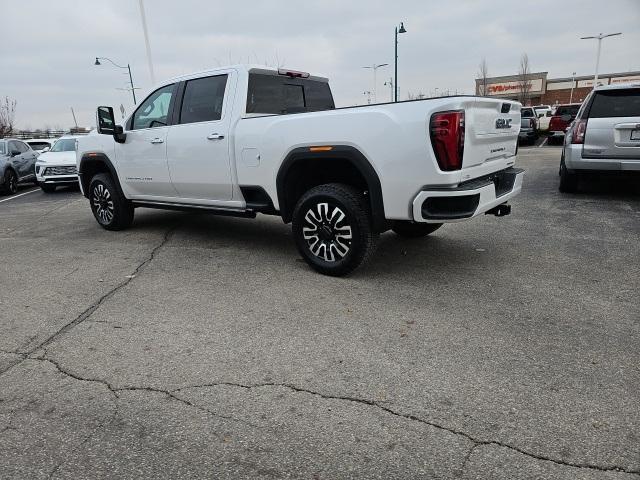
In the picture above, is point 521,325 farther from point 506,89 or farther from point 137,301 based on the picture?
point 506,89

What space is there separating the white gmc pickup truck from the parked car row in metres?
7.38

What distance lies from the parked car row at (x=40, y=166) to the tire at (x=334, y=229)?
9609 mm

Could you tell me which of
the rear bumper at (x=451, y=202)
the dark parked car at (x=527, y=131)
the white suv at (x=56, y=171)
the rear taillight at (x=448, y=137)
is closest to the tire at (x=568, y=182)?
the rear bumper at (x=451, y=202)

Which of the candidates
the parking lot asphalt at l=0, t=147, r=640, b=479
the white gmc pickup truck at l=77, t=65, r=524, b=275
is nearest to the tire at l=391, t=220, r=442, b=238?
the white gmc pickup truck at l=77, t=65, r=524, b=275

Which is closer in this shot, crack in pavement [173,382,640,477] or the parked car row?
crack in pavement [173,382,640,477]

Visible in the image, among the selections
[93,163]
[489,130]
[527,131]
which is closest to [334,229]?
[489,130]

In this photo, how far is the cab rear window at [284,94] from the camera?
5.23 m

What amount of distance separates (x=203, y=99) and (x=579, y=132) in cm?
610

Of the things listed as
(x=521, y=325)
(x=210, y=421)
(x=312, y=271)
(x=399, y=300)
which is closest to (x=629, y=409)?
(x=521, y=325)

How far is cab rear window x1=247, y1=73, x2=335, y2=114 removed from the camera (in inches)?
206

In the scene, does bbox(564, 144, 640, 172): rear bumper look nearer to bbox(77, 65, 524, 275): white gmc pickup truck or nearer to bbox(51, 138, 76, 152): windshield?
bbox(77, 65, 524, 275): white gmc pickup truck

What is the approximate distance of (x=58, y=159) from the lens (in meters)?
13.3

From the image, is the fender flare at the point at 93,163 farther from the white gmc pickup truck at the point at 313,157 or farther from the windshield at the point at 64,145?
the windshield at the point at 64,145

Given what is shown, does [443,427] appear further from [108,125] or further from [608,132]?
[608,132]
